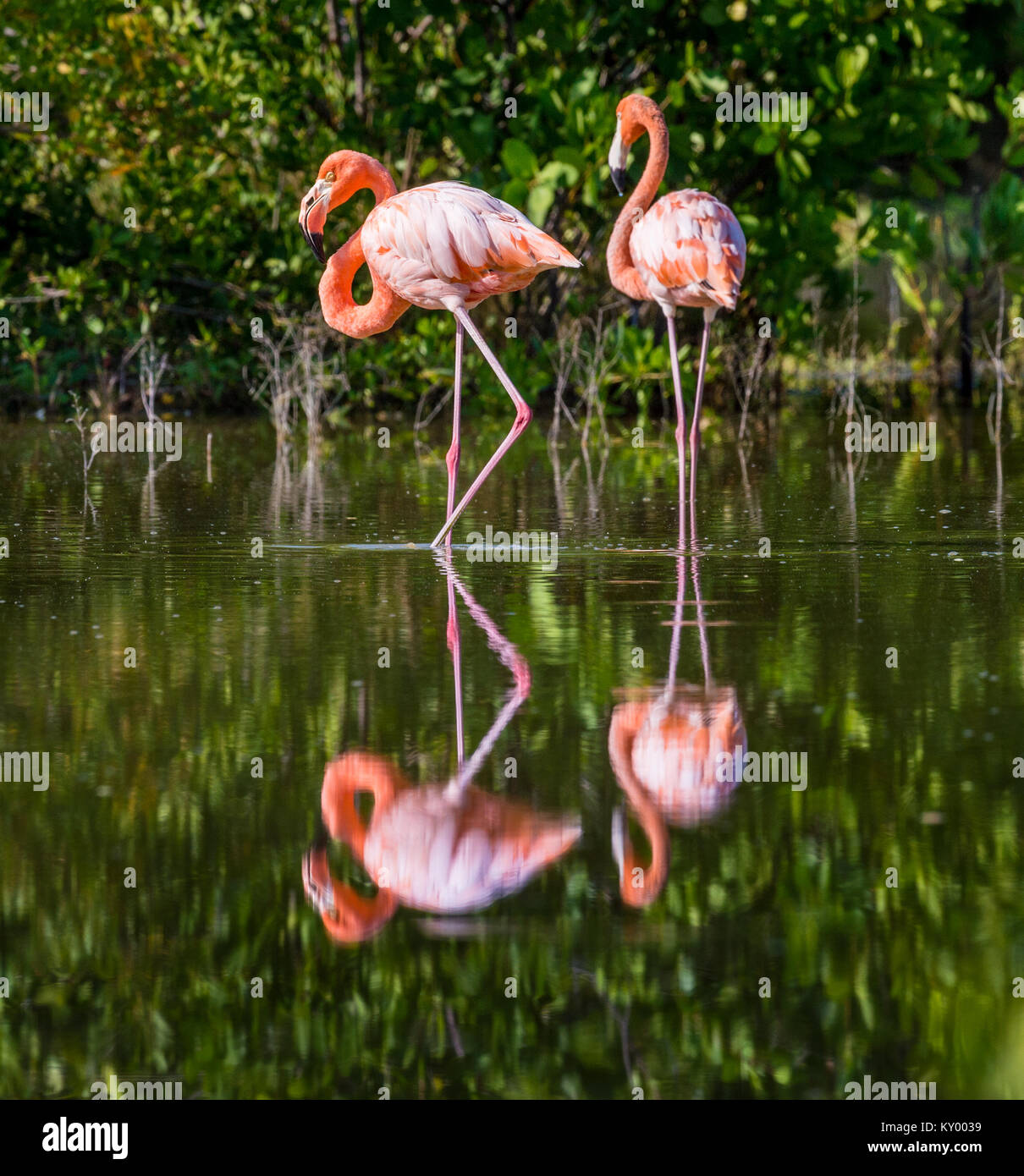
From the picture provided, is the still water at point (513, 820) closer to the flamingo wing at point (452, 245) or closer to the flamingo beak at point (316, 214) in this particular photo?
the flamingo wing at point (452, 245)

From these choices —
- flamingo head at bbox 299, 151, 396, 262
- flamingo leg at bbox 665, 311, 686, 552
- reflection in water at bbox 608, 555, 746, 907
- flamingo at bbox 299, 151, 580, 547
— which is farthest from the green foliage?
reflection in water at bbox 608, 555, 746, 907

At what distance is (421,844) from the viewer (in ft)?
14.5

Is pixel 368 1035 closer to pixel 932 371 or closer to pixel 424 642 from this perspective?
pixel 424 642

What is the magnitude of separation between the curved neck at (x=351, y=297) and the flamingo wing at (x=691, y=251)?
5.83ft

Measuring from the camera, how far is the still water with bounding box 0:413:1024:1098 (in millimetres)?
3428

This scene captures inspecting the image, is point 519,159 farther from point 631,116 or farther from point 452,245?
point 452,245

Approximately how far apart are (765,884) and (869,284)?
1882 cm

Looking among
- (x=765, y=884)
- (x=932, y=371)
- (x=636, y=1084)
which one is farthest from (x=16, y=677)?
(x=932, y=371)

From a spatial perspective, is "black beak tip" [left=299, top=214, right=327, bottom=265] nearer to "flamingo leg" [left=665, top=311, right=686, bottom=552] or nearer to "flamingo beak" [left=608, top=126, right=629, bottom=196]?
"flamingo leg" [left=665, top=311, right=686, bottom=552]

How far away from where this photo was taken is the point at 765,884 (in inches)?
164

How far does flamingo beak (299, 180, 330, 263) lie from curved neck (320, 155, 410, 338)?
0.10m

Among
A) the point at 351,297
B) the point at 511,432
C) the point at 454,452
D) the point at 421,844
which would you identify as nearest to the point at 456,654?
the point at 421,844

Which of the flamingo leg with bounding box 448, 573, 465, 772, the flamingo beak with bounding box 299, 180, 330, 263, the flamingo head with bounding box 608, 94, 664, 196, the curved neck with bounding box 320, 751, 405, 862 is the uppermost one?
the flamingo head with bounding box 608, 94, 664, 196

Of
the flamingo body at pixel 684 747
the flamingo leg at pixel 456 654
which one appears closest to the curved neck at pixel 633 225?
the flamingo leg at pixel 456 654
